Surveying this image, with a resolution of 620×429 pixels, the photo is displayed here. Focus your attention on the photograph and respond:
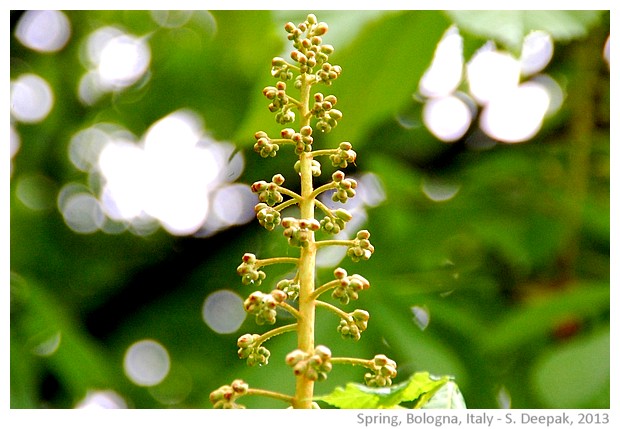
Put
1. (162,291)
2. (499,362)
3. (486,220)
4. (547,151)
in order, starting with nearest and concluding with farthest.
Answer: (499,362) < (486,220) < (547,151) < (162,291)

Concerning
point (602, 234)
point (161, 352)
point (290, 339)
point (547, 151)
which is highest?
point (547, 151)

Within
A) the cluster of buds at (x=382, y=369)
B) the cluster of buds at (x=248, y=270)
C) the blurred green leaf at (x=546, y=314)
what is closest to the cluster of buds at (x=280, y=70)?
the cluster of buds at (x=248, y=270)

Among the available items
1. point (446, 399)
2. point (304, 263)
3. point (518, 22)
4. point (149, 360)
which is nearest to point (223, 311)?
point (149, 360)

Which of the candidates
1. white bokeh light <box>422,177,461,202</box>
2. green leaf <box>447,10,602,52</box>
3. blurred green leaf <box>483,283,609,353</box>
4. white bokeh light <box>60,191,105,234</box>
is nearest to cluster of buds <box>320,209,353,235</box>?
green leaf <box>447,10,602,52</box>

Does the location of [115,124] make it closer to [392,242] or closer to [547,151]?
[392,242]

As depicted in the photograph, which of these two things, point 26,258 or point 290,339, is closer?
point 290,339

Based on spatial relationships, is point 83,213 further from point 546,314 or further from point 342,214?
point 342,214

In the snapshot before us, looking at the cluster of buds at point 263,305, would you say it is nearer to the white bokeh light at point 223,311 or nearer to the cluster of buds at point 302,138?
the cluster of buds at point 302,138
